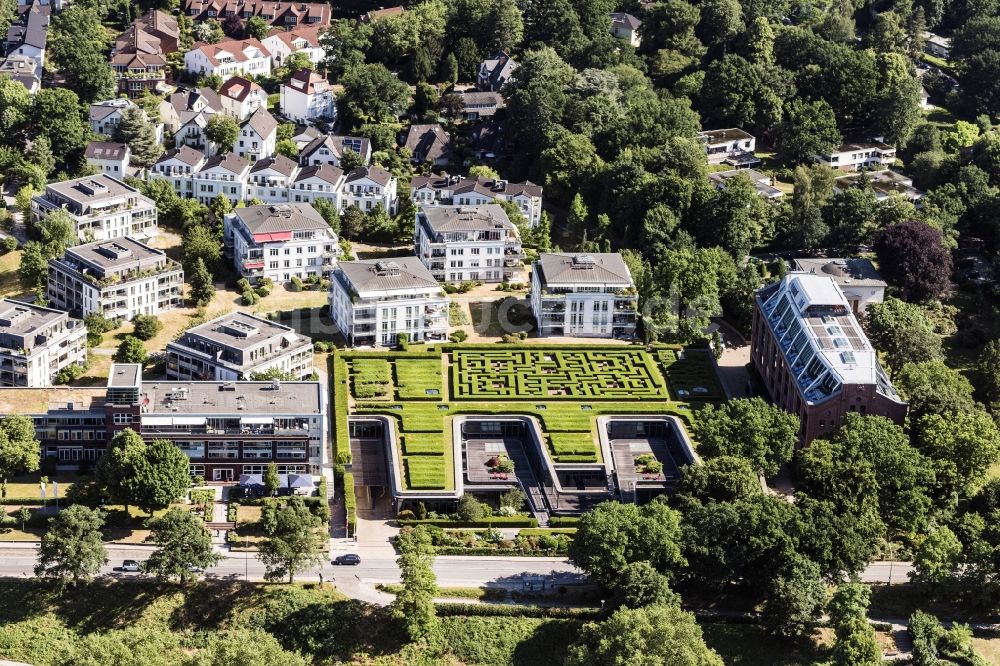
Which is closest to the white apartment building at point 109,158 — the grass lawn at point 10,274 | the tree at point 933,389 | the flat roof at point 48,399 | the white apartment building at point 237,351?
the grass lawn at point 10,274

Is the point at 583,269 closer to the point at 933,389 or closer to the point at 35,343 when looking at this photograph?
the point at 933,389

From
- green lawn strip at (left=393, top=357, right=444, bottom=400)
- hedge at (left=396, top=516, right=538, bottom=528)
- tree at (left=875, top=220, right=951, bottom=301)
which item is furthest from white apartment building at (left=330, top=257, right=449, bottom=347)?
tree at (left=875, top=220, right=951, bottom=301)

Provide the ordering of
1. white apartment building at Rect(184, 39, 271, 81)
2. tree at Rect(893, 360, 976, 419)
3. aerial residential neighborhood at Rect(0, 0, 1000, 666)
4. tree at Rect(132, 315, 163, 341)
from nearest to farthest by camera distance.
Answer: aerial residential neighborhood at Rect(0, 0, 1000, 666) → tree at Rect(893, 360, 976, 419) → tree at Rect(132, 315, 163, 341) → white apartment building at Rect(184, 39, 271, 81)

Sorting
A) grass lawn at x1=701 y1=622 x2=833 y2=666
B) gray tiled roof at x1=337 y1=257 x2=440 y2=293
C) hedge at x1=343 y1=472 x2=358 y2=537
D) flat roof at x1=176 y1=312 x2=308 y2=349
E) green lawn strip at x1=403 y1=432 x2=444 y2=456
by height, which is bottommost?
grass lawn at x1=701 y1=622 x2=833 y2=666

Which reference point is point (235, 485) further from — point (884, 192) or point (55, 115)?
point (884, 192)

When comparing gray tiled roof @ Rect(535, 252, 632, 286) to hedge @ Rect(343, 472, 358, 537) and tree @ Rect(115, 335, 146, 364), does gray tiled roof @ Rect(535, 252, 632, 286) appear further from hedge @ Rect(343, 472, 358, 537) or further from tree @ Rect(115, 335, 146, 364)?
tree @ Rect(115, 335, 146, 364)

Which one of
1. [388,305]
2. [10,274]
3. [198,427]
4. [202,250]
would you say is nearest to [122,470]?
[198,427]

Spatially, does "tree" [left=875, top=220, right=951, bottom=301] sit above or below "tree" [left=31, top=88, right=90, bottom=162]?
below
